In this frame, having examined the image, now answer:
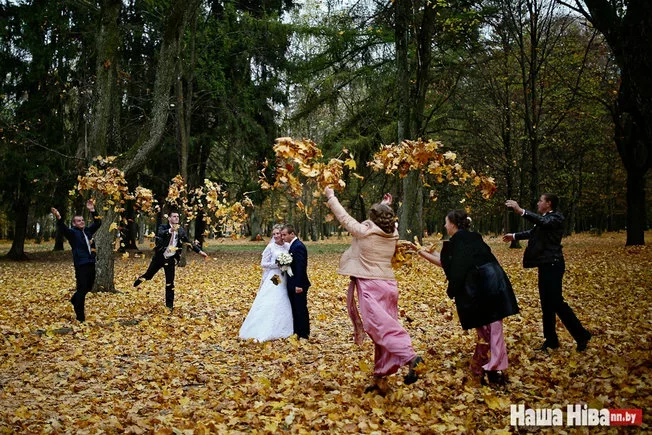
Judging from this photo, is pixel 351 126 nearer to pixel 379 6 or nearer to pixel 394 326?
pixel 379 6

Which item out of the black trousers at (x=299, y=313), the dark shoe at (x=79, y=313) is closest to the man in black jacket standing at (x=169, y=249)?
the dark shoe at (x=79, y=313)

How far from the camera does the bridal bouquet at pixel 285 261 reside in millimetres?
7887

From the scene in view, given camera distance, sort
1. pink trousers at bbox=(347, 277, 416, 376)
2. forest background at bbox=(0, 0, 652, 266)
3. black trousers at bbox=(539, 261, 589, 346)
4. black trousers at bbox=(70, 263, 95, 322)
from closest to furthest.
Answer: pink trousers at bbox=(347, 277, 416, 376)
black trousers at bbox=(539, 261, 589, 346)
black trousers at bbox=(70, 263, 95, 322)
forest background at bbox=(0, 0, 652, 266)

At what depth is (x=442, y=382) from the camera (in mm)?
5508

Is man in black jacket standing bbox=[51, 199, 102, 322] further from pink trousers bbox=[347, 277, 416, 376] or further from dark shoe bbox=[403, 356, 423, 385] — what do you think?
dark shoe bbox=[403, 356, 423, 385]

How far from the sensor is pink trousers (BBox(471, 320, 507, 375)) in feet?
17.3

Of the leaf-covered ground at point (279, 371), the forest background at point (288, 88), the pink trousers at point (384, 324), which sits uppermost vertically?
the forest background at point (288, 88)

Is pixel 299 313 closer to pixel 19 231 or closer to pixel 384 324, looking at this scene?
pixel 384 324

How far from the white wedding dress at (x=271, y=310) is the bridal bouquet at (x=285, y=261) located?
4.7 inches

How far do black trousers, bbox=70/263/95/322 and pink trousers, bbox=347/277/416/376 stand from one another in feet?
20.4

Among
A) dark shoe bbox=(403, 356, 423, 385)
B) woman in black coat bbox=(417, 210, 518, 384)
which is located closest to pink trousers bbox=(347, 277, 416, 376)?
dark shoe bbox=(403, 356, 423, 385)

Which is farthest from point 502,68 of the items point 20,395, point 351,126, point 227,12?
point 20,395

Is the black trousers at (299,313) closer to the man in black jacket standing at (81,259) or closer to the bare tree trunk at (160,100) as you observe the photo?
the man in black jacket standing at (81,259)

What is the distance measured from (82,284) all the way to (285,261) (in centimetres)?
410
